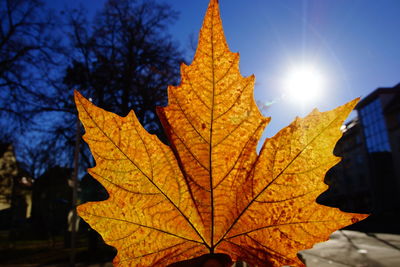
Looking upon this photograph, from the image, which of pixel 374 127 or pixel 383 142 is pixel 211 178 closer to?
pixel 383 142

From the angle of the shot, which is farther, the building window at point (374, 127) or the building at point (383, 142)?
the building window at point (374, 127)

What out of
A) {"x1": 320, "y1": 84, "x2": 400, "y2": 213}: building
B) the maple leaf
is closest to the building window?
{"x1": 320, "y1": 84, "x2": 400, "y2": 213}: building

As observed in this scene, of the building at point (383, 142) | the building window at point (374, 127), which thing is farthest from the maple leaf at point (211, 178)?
the building window at point (374, 127)

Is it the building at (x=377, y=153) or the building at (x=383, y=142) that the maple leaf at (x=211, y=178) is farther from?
the building at (x=383, y=142)

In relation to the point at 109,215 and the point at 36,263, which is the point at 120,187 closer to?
the point at 109,215

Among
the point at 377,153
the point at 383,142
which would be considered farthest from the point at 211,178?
the point at 377,153

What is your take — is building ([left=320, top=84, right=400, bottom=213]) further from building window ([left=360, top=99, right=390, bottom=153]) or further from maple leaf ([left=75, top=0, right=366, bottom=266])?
maple leaf ([left=75, top=0, right=366, bottom=266])
